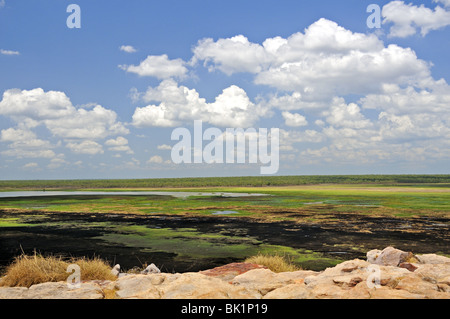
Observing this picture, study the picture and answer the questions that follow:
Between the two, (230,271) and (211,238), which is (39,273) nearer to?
(230,271)

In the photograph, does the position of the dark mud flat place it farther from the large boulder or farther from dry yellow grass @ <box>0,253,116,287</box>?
the large boulder

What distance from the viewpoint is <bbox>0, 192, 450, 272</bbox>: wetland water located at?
19.1 meters

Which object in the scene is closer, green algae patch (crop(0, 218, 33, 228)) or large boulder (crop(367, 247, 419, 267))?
large boulder (crop(367, 247, 419, 267))

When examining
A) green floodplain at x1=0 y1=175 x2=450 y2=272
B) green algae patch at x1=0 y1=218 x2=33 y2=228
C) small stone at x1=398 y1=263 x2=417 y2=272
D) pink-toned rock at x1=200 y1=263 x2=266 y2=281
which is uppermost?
small stone at x1=398 y1=263 x2=417 y2=272

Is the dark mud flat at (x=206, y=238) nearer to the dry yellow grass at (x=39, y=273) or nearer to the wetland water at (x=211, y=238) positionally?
the wetland water at (x=211, y=238)

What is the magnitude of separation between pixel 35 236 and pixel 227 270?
18.9 metres

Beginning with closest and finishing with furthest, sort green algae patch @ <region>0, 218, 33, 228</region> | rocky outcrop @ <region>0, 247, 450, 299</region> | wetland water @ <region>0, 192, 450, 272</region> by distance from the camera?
rocky outcrop @ <region>0, 247, 450, 299</region>, wetland water @ <region>0, 192, 450, 272</region>, green algae patch @ <region>0, 218, 33, 228</region>

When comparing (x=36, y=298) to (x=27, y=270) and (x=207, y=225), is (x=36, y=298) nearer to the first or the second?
(x=27, y=270)

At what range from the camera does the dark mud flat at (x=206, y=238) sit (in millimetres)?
19344

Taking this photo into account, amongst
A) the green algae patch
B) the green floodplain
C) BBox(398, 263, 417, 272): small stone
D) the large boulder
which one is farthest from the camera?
the green algae patch

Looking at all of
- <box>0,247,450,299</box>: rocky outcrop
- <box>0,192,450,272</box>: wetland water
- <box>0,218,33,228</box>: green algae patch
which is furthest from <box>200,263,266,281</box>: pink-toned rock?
<box>0,218,33,228</box>: green algae patch

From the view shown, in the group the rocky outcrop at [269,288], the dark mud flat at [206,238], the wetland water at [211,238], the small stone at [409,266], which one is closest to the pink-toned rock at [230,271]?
the rocky outcrop at [269,288]

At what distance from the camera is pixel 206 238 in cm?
2517
